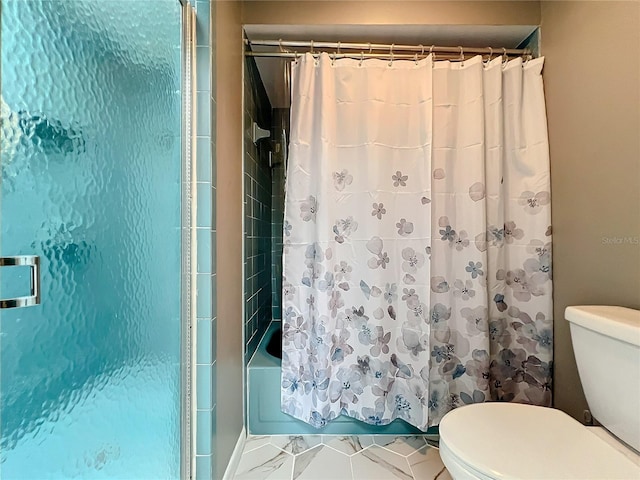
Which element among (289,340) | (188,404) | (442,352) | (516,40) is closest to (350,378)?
(289,340)

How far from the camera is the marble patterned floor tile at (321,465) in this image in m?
1.43

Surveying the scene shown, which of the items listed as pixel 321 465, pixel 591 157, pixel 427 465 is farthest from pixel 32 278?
pixel 591 157

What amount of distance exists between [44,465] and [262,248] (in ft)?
5.30

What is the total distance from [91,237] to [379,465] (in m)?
1.41

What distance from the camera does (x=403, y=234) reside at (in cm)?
162

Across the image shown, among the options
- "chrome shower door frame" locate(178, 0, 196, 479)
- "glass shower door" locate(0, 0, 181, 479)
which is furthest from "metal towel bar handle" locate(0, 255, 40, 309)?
"chrome shower door frame" locate(178, 0, 196, 479)

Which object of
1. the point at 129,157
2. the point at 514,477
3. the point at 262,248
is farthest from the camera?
the point at 262,248

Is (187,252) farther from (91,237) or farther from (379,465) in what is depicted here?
(379,465)

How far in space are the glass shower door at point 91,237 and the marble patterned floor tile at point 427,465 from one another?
3.16 ft

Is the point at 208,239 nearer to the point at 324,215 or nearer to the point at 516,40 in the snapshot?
the point at 324,215

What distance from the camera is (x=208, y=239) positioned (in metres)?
1.22

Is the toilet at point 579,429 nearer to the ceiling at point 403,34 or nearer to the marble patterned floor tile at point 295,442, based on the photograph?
the marble patterned floor tile at point 295,442

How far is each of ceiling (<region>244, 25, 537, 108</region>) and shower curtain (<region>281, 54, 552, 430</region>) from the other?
22cm

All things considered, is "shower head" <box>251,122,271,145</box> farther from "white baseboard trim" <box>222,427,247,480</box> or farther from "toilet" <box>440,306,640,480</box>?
"toilet" <box>440,306,640,480</box>
